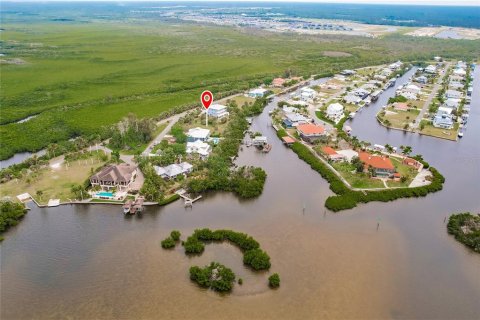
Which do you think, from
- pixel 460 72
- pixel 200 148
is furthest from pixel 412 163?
pixel 460 72

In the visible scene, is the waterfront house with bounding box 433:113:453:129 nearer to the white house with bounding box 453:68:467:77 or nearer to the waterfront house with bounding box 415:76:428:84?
the waterfront house with bounding box 415:76:428:84

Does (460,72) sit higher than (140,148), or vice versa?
(460,72)

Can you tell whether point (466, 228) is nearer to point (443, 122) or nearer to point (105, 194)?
point (443, 122)

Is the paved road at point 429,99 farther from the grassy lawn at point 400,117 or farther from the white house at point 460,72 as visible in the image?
the white house at point 460,72

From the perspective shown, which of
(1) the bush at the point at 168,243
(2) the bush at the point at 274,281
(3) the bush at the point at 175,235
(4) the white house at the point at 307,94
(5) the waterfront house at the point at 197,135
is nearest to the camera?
(2) the bush at the point at 274,281

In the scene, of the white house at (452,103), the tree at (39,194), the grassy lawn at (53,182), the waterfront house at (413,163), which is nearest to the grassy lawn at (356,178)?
the waterfront house at (413,163)

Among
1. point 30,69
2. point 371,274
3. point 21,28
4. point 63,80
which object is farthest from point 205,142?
point 21,28

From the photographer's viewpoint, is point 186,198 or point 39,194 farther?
point 186,198

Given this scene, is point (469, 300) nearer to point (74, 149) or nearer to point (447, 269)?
point (447, 269)
